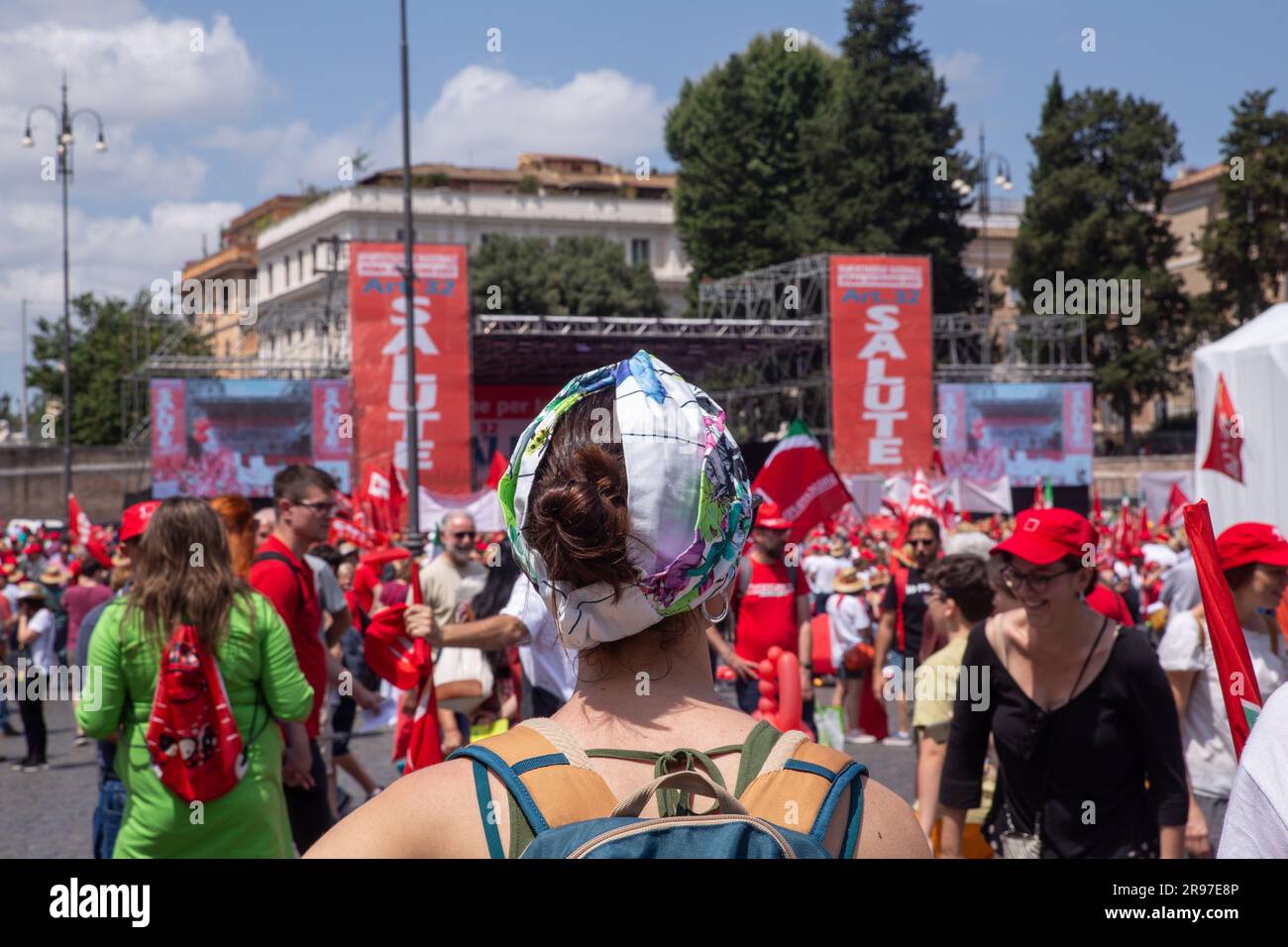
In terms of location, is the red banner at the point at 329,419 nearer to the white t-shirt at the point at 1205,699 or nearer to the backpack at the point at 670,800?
the white t-shirt at the point at 1205,699

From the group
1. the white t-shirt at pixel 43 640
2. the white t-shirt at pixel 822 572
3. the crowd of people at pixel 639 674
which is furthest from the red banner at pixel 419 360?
the crowd of people at pixel 639 674

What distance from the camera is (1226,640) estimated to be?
230cm

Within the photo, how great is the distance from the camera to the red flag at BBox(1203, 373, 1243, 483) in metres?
7.43

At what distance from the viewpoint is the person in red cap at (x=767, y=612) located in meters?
7.73

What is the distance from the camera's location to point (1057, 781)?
157 inches

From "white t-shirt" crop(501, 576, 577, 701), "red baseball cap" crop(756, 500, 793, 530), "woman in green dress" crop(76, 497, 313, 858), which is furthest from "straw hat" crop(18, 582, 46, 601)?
"woman in green dress" crop(76, 497, 313, 858)

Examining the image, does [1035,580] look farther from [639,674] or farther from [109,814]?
[109,814]

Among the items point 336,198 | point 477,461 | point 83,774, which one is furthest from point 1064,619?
point 336,198

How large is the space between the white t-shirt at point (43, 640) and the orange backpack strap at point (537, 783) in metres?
12.1

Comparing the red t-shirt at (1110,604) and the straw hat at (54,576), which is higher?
the red t-shirt at (1110,604)

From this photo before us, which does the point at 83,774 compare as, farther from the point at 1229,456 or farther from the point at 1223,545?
the point at 1223,545

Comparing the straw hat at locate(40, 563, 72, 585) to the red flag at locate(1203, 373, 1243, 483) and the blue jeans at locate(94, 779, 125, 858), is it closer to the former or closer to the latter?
the blue jeans at locate(94, 779, 125, 858)

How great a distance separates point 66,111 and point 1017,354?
42.3m
